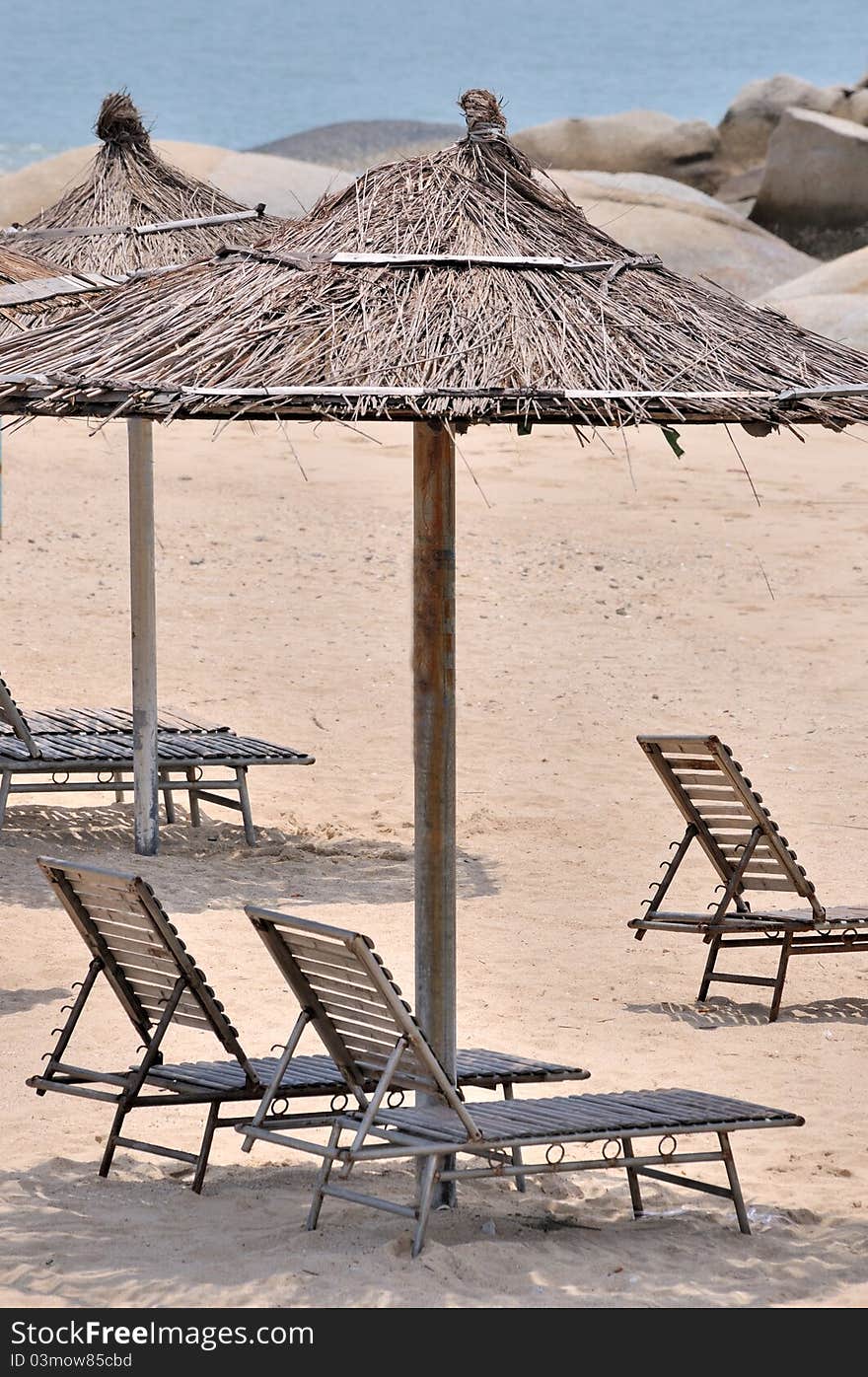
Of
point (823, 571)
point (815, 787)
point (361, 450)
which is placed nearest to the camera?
point (815, 787)

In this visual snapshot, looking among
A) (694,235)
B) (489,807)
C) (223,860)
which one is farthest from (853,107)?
(223,860)

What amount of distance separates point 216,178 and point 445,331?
25.2 metres

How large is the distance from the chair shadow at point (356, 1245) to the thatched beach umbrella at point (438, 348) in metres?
0.51

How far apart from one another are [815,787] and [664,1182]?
227 inches

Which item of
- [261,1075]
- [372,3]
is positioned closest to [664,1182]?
[261,1075]

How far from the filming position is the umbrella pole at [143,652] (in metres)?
8.91

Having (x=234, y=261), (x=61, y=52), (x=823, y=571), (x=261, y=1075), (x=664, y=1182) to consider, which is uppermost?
(x=61, y=52)

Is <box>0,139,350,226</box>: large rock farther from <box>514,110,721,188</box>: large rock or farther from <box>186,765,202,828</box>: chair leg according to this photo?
<box>186,765,202,828</box>: chair leg

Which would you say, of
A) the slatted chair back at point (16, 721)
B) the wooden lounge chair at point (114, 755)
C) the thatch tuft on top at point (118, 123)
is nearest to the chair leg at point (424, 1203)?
the wooden lounge chair at point (114, 755)

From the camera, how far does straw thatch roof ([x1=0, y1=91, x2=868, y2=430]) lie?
448 centimetres

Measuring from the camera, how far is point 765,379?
15.5 ft

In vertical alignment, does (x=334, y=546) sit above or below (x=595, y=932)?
above
